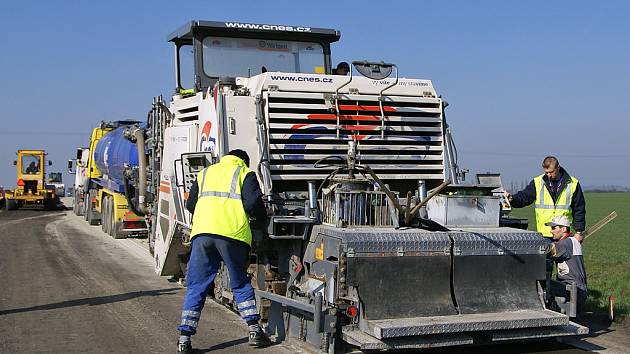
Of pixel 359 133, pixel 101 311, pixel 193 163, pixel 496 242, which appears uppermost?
pixel 359 133

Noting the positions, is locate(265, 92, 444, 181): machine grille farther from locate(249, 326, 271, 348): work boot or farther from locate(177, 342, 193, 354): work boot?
locate(177, 342, 193, 354): work boot

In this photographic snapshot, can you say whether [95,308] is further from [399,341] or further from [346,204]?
[399,341]

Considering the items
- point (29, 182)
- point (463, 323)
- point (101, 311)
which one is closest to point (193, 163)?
point (101, 311)

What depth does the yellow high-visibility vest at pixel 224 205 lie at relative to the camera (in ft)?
22.1

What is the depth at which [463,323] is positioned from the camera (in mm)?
6105

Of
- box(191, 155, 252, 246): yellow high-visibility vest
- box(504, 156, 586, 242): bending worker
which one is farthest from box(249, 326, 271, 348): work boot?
box(504, 156, 586, 242): bending worker

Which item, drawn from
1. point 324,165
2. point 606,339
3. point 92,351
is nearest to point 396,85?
point 324,165

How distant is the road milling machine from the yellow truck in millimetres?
26734

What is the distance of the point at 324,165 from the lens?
802cm

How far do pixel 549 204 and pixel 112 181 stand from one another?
13351 millimetres

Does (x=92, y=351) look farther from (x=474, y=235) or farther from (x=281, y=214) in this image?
(x=474, y=235)

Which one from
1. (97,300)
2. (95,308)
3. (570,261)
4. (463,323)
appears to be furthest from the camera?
(97,300)

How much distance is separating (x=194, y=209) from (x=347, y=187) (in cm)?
151

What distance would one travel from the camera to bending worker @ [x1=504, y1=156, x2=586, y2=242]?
8242 millimetres
